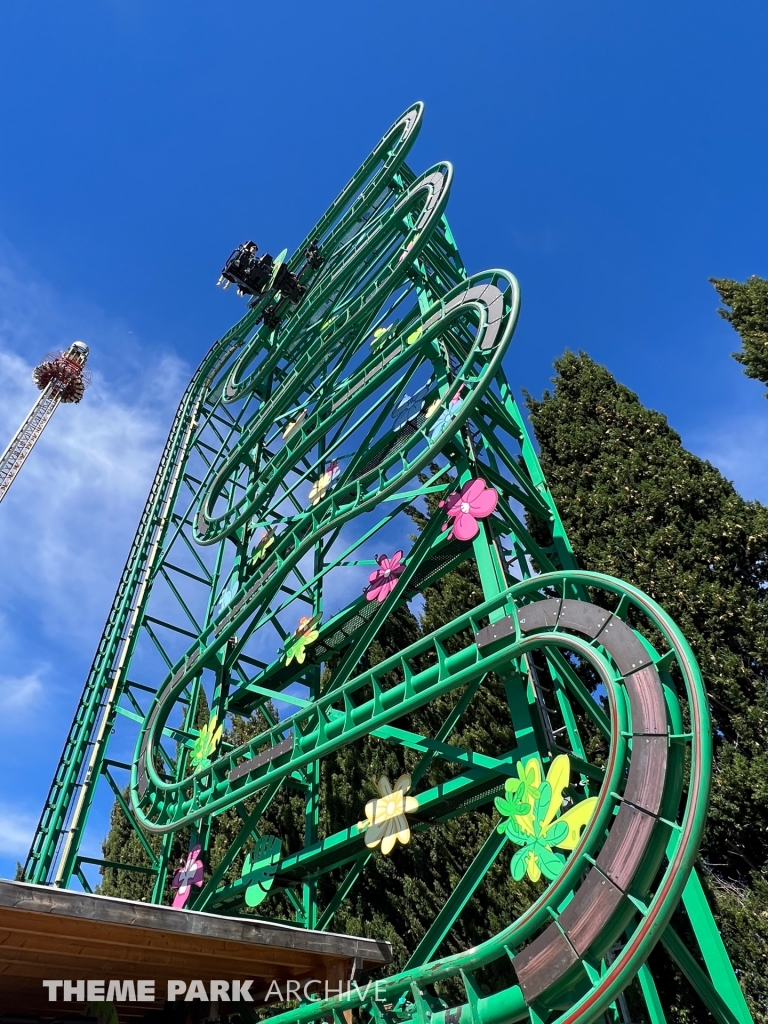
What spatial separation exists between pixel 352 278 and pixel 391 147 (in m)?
3.12

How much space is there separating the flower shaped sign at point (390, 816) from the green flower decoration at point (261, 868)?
1.96 m

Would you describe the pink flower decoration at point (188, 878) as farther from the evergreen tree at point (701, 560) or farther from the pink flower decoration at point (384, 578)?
the evergreen tree at point (701, 560)

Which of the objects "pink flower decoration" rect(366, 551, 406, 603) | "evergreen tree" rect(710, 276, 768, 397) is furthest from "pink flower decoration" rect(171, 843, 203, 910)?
"evergreen tree" rect(710, 276, 768, 397)

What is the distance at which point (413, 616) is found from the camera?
11172 millimetres

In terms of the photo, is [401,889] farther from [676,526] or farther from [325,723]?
[676,526]

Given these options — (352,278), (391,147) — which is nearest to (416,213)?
(352,278)

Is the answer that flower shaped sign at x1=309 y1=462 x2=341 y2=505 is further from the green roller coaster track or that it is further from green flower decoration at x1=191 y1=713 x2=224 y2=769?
green flower decoration at x1=191 y1=713 x2=224 y2=769

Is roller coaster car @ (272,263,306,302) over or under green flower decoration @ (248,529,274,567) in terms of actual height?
over

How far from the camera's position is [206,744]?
9.15 meters

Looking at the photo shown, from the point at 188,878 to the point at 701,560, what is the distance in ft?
23.4

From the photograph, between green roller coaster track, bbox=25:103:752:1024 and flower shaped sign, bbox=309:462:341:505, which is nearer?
green roller coaster track, bbox=25:103:752:1024

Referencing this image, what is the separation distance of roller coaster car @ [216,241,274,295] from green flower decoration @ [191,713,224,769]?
10091mm

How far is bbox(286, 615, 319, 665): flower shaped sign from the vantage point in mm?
9086

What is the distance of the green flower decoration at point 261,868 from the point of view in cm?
765
